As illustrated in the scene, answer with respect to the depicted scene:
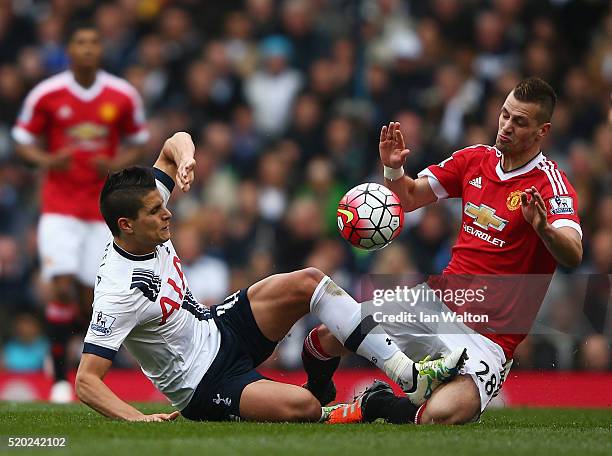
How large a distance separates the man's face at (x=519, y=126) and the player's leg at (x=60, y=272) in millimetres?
4134

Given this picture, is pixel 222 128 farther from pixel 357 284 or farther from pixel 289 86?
pixel 357 284

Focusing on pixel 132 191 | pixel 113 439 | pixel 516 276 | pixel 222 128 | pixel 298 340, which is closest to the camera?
pixel 113 439

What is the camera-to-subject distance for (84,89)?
973cm

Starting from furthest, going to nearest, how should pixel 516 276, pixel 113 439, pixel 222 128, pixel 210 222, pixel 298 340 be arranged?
pixel 222 128
pixel 210 222
pixel 298 340
pixel 516 276
pixel 113 439

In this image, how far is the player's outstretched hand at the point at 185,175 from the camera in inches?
247

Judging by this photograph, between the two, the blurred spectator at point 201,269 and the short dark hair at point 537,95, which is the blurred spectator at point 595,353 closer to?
the short dark hair at point 537,95

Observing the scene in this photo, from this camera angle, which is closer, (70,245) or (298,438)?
(298,438)

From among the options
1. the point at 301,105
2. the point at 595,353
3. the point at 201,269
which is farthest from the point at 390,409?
the point at 301,105

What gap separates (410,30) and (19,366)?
580cm

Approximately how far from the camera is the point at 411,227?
1127 cm

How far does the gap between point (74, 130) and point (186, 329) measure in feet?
12.2

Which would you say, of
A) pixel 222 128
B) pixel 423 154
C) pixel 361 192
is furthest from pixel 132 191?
pixel 222 128

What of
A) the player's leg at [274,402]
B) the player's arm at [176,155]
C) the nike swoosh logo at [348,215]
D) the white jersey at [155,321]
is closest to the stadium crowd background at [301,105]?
the nike swoosh logo at [348,215]

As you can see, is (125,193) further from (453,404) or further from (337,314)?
(453,404)
